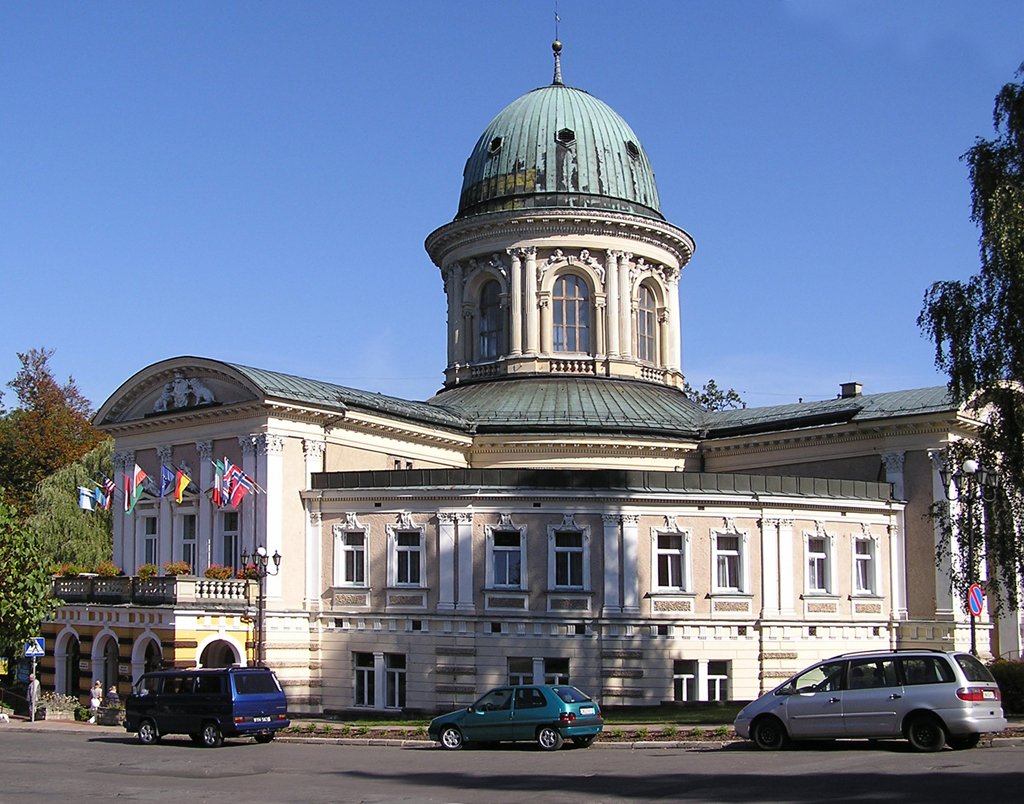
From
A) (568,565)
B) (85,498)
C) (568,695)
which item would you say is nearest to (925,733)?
(568,695)

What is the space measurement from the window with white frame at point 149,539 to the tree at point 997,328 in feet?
91.9

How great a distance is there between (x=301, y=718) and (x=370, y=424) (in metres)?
10.4

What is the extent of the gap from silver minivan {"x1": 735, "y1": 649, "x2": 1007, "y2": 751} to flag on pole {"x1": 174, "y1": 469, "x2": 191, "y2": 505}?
2414 cm

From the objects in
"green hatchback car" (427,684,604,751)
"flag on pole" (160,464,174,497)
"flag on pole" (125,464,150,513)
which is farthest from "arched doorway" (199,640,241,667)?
"green hatchback car" (427,684,604,751)

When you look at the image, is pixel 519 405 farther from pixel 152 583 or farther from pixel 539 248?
pixel 152 583

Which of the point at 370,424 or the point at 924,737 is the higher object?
the point at 370,424

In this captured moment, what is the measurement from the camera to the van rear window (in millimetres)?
32219

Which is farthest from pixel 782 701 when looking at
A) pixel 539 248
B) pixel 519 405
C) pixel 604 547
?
pixel 539 248

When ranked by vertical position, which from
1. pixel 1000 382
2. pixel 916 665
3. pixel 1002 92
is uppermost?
pixel 1002 92

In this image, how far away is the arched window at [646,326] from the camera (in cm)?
5794

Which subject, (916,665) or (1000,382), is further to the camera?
(1000,382)

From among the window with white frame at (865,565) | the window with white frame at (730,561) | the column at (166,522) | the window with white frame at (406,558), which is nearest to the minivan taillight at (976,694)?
the window with white frame at (730,561)

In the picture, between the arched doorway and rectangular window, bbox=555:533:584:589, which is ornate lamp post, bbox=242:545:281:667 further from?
rectangular window, bbox=555:533:584:589

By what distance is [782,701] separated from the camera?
26.3 meters
